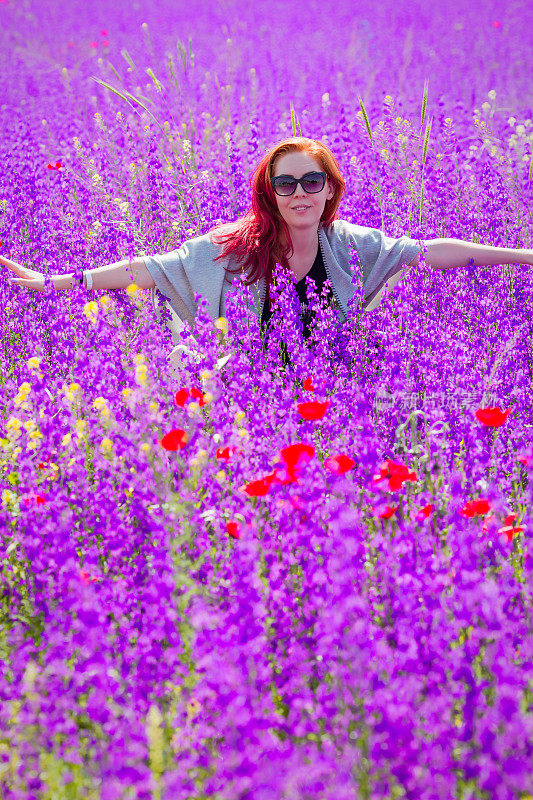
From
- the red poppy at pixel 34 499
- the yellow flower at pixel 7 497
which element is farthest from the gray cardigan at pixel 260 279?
the red poppy at pixel 34 499

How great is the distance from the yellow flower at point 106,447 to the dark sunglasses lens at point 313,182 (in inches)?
60.4

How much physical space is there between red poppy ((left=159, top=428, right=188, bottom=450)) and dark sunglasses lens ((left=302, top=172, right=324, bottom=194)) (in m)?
1.71

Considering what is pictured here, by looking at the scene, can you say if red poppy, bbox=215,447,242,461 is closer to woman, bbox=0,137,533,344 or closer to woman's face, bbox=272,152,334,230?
woman, bbox=0,137,533,344

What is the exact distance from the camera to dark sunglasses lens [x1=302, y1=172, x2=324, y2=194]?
2.88 meters

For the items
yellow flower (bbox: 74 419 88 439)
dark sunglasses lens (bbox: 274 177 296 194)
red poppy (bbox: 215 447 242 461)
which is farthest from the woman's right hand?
red poppy (bbox: 215 447 242 461)

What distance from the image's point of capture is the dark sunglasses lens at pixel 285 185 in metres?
2.89

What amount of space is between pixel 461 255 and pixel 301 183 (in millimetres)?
729

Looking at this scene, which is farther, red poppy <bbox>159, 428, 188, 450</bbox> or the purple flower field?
red poppy <bbox>159, 428, 188, 450</bbox>

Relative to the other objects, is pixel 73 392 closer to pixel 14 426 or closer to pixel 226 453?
pixel 14 426

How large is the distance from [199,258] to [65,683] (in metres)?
2.07

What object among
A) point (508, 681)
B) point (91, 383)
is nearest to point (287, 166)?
point (91, 383)

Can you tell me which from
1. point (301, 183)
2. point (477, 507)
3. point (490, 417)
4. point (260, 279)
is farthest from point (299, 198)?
point (477, 507)

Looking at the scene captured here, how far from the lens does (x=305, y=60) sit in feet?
30.1

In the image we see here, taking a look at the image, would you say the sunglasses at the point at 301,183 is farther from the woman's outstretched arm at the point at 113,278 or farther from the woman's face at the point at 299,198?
the woman's outstretched arm at the point at 113,278
